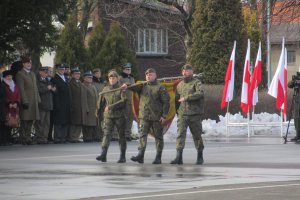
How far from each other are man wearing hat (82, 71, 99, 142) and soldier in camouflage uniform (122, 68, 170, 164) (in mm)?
7818

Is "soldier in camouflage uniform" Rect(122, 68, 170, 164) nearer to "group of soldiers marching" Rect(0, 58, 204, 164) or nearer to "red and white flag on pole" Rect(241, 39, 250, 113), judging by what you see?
"group of soldiers marching" Rect(0, 58, 204, 164)

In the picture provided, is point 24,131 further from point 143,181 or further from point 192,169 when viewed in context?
point 143,181

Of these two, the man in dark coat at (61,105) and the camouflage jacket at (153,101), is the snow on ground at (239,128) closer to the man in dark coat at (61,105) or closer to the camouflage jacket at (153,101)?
the man in dark coat at (61,105)

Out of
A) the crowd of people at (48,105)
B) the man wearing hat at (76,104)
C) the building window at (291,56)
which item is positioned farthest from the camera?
the building window at (291,56)

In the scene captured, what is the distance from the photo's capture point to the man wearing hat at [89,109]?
2789 cm

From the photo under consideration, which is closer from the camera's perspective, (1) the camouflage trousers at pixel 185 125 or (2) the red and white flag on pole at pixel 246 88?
(1) the camouflage trousers at pixel 185 125

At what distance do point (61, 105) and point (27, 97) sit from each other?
1.27 m

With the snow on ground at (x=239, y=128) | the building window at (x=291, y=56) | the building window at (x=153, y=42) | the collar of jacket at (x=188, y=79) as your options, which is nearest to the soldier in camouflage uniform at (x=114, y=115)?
the collar of jacket at (x=188, y=79)

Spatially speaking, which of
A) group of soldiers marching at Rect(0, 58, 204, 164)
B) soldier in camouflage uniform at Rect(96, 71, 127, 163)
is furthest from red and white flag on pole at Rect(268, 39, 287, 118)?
soldier in camouflage uniform at Rect(96, 71, 127, 163)

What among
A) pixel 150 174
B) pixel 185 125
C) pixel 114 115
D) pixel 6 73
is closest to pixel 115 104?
pixel 114 115

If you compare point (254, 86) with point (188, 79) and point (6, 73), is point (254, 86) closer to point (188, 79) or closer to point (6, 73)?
point (6, 73)

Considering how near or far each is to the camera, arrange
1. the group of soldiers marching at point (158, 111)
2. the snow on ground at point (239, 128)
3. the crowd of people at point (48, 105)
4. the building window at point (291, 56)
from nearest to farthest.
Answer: the group of soldiers marching at point (158, 111), the crowd of people at point (48, 105), the snow on ground at point (239, 128), the building window at point (291, 56)

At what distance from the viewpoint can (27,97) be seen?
26.0 metres

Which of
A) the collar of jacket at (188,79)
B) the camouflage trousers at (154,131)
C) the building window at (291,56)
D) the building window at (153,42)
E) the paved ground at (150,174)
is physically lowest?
the paved ground at (150,174)
